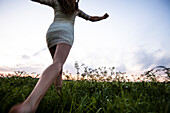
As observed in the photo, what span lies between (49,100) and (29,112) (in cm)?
76

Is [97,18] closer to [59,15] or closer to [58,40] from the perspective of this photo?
[59,15]

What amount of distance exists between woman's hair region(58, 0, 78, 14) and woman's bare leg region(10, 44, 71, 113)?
736 mm

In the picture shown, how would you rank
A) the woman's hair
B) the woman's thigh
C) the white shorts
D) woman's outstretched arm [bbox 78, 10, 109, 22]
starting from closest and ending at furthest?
the woman's thigh, the white shorts, the woman's hair, woman's outstretched arm [bbox 78, 10, 109, 22]

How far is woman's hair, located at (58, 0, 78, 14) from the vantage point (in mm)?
2270

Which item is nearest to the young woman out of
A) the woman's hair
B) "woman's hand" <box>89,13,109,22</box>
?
the woman's hair

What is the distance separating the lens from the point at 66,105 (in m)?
1.89

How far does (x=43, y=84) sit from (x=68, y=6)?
1.51 m

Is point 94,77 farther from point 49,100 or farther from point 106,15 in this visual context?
point 49,100

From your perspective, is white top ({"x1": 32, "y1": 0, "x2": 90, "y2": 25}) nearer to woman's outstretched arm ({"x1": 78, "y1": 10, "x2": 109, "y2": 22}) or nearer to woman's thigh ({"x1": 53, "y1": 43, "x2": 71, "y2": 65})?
woman's outstretched arm ({"x1": 78, "y1": 10, "x2": 109, "y2": 22})

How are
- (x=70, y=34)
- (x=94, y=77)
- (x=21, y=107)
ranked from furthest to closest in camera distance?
(x=94, y=77) → (x=70, y=34) → (x=21, y=107)

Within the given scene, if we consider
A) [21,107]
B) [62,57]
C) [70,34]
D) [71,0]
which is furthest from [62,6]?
[21,107]

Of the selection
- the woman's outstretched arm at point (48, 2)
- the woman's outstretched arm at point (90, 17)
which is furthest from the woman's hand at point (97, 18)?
the woman's outstretched arm at point (48, 2)

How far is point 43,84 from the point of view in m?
1.53

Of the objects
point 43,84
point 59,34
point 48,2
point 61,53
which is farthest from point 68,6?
point 43,84
